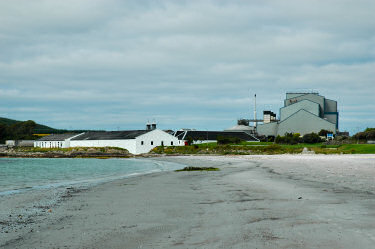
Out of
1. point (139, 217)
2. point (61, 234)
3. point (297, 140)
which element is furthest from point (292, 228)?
point (297, 140)

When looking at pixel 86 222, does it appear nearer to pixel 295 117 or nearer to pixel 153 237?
pixel 153 237

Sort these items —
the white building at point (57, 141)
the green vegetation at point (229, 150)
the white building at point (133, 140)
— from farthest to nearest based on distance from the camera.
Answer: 1. the white building at point (57, 141)
2. the white building at point (133, 140)
3. the green vegetation at point (229, 150)

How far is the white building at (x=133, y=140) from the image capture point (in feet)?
291

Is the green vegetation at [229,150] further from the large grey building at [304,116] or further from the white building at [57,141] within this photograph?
the large grey building at [304,116]

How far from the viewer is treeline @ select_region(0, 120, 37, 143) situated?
14800cm

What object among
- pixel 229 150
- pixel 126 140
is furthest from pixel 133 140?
pixel 229 150

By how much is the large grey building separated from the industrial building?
4430 cm

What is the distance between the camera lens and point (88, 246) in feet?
24.0

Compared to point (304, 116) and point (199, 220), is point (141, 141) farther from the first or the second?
point (199, 220)

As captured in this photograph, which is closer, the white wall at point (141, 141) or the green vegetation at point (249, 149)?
the green vegetation at point (249, 149)

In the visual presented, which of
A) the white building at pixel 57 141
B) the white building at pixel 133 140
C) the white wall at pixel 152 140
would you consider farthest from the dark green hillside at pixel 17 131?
the white wall at pixel 152 140

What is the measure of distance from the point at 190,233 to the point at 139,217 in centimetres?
243

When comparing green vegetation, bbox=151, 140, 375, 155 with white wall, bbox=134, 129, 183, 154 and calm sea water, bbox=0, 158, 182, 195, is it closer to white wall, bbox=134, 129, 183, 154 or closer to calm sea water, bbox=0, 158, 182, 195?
white wall, bbox=134, 129, 183, 154

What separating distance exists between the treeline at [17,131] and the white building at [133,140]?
6043 cm
